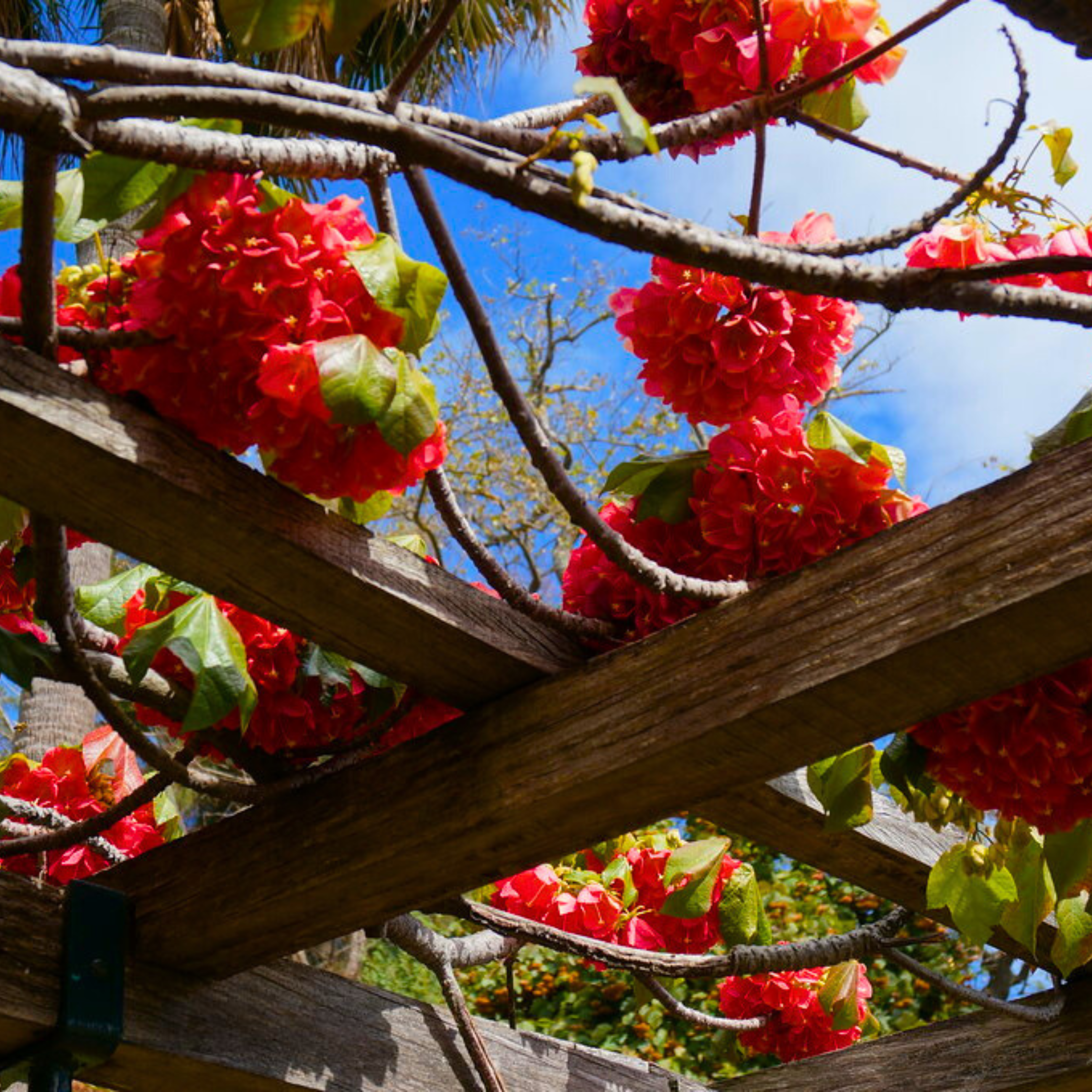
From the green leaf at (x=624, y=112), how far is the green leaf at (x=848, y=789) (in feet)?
2.43

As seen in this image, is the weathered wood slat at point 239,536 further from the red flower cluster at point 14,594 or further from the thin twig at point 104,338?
the red flower cluster at point 14,594

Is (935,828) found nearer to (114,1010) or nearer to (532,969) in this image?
(114,1010)

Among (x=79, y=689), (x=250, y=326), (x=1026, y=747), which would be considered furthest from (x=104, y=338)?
(x=79, y=689)

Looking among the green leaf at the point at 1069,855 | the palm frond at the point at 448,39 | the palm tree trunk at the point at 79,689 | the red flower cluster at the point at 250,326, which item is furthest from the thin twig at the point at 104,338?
the palm frond at the point at 448,39

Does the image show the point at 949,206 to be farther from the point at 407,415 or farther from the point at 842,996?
the point at 842,996

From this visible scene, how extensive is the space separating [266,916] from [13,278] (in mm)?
608

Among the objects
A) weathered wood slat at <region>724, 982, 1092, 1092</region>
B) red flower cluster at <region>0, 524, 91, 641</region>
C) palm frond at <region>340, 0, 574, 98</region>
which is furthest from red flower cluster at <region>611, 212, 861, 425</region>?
palm frond at <region>340, 0, 574, 98</region>

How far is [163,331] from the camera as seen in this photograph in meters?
1.02

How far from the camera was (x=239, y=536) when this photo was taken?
1016 millimetres

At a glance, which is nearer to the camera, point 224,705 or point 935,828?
point 224,705

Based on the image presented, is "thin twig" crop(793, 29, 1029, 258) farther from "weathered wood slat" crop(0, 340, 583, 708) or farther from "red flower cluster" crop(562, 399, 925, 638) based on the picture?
"weathered wood slat" crop(0, 340, 583, 708)

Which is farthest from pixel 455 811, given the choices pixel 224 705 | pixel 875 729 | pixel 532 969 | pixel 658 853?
pixel 532 969

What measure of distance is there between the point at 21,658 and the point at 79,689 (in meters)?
2.05

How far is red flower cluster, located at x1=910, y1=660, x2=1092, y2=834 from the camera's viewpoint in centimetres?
116
